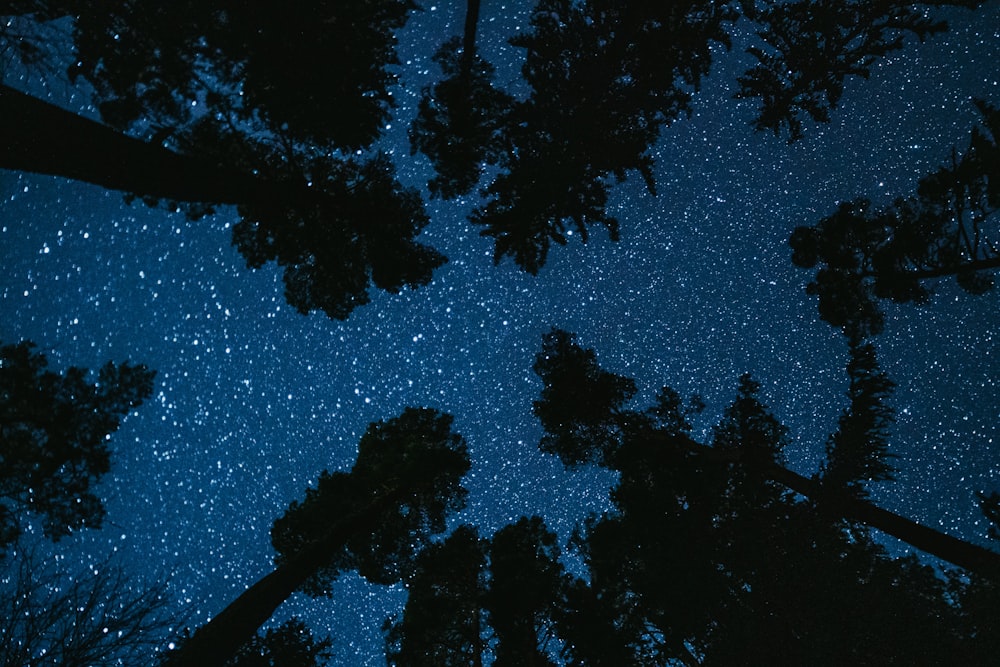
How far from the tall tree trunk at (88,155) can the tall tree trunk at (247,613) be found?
6075 millimetres

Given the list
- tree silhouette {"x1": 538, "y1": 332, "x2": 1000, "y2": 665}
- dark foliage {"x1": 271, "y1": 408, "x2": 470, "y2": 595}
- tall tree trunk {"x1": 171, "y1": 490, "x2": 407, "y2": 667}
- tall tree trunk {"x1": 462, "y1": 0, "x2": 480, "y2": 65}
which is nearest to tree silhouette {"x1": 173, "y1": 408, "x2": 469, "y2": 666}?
dark foliage {"x1": 271, "y1": 408, "x2": 470, "y2": 595}

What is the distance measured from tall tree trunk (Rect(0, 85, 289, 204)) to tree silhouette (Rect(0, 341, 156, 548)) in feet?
17.8

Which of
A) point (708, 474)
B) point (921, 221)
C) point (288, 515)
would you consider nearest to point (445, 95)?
point (921, 221)

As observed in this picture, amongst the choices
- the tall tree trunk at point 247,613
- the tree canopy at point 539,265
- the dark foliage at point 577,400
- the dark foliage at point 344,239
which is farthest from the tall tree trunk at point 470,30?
the tall tree trunk at point 247,613

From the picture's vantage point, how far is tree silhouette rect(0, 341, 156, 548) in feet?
27.9

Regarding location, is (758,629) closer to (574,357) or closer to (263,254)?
(574,357)

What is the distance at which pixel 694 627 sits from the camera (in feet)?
33.7

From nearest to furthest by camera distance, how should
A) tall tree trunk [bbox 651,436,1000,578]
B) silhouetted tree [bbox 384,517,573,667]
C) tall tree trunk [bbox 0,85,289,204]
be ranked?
tall tree trunk [bbox 0,85,289,204]
tall tree trunk [bbox 651,436,1000,578]
silhouetted tree [bbox 384,517,573,667]

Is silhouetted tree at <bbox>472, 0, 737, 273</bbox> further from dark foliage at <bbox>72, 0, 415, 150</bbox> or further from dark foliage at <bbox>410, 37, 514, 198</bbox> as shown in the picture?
dark foliage at <bbox>72, 0, 415, 150</bbox>

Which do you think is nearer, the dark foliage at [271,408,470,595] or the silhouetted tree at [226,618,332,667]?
the silhouetted tree at [226,618,332,667]

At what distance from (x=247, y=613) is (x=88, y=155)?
6616mm

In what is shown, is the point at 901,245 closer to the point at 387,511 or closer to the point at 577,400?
the point at 577,400

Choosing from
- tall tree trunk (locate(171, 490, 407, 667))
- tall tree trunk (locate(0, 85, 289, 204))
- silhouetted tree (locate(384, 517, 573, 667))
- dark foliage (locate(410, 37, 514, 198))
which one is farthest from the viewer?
silhouetted tree (locate(384, 517, 573, 667))

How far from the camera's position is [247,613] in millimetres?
7555
